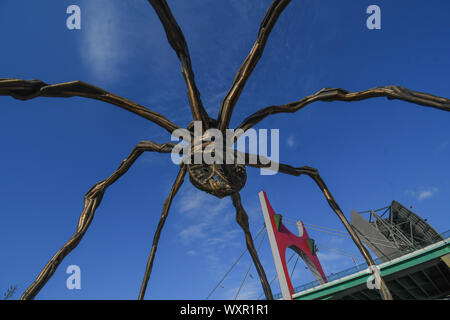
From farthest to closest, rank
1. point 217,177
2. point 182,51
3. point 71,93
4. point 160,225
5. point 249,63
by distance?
point 160,225 → point 217,177 → point 182,51 → point 249,63 → point 71,93

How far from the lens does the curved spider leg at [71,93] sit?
3267 millimetres

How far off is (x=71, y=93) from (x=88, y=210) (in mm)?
2064

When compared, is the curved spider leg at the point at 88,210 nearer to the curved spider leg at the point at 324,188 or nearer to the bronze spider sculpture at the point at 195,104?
the bronze spider sculpture at the point at 195,104

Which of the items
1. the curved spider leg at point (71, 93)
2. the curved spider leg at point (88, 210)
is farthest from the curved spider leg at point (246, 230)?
→ the curved spider leg at point (71, 93)

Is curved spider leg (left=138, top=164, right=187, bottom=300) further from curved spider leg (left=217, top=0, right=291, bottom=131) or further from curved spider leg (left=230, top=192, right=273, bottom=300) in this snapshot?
curved spider leg (left=217, top=0, right=291, bottom=131)

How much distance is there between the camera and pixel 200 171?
14.4 feet

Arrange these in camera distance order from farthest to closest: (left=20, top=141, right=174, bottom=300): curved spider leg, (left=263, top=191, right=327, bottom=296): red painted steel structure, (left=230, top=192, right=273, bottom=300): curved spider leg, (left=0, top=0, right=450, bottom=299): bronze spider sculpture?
(left=263, top=191, right=327, bottom=296): red painted steel structure → (left=230, top=192, right=273, bottom=300): curved spider leg → (left=0, top=0, right=450, bottom=299): bronze spider sculpture → (left=20, top=141, right=174, bottom=300): curved spider leg

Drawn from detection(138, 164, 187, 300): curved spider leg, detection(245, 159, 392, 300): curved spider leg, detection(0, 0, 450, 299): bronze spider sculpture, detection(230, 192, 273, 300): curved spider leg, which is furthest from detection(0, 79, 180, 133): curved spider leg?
detection(230, 192, 273, 300): curved spider leg

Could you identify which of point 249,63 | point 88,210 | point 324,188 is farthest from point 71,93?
point 324,188

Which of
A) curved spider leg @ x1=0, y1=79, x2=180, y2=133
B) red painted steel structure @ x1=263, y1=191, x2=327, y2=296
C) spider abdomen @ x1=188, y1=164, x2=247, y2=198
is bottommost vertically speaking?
spider abdomen @ x1=188, y1=164, x2=247, y2=198

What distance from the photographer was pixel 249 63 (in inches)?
157

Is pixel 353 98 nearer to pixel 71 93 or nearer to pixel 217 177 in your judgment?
pixel 217 177

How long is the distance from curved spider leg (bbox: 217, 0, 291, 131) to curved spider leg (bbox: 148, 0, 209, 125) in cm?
39

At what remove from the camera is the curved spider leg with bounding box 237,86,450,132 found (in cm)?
295
